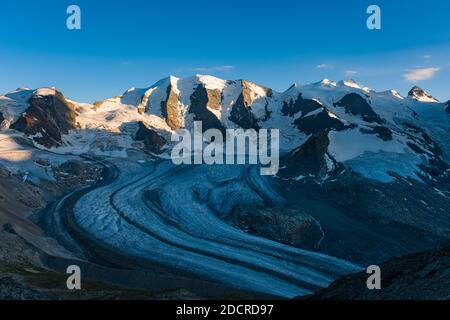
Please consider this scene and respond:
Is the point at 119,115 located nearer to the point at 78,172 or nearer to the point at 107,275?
the point at 78,172

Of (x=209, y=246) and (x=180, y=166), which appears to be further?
(x=180, y=166)

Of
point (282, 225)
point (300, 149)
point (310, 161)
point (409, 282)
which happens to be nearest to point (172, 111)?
point (300, 149)

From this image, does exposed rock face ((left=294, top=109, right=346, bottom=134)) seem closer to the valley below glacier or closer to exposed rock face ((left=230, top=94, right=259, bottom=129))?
exposed rock face ((left=230, top=94, right=259, bottom=129))

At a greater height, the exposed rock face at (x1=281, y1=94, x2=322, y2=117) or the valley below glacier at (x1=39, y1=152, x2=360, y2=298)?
the exposed rock face at (x1=281, y1=94, x2=322, y2=117)

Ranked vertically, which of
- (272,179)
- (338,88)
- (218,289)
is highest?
(338,88)

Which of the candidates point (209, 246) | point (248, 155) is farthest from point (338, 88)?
point (209, 246)

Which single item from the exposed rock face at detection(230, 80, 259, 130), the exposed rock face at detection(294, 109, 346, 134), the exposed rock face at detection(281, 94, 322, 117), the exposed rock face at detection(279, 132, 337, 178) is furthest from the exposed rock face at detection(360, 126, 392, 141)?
the exposed rock face at detection(230, 80, 259, 130)

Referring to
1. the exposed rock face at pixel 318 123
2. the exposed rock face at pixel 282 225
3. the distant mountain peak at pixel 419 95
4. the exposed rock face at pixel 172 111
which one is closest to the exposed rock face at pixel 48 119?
the exposed rock face at pixel 172 111
